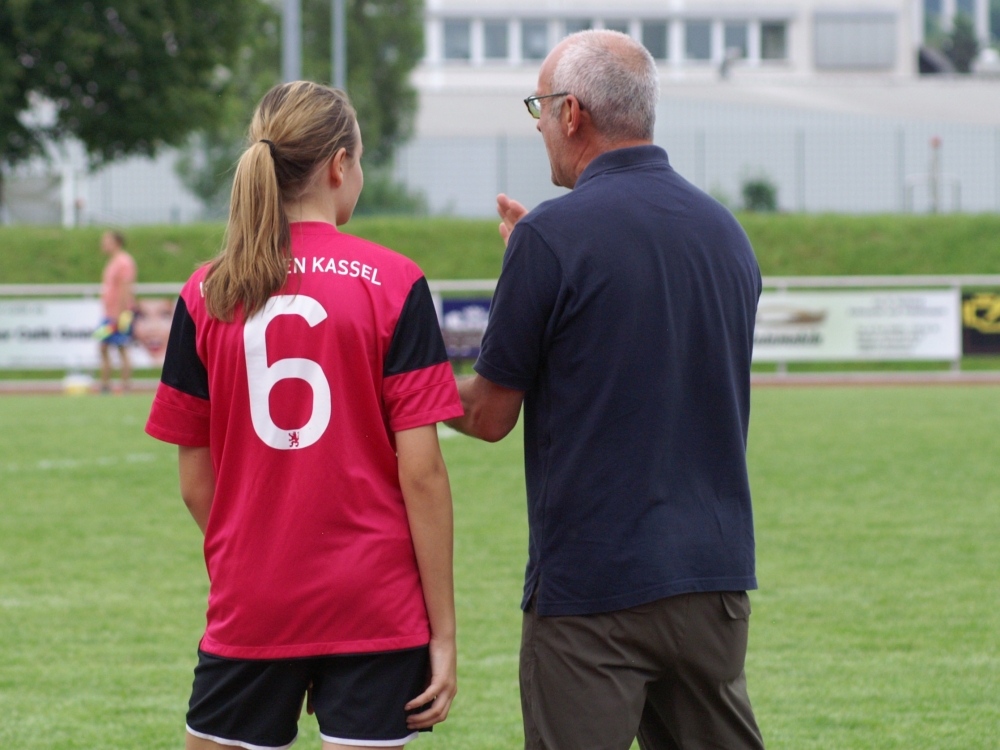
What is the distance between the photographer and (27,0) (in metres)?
22.0

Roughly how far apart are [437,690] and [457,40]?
56460 mm

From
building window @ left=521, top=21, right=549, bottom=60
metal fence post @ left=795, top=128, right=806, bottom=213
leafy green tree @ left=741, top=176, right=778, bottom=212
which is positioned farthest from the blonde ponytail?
building window @ left=521, top=21, right=549, bottom=60

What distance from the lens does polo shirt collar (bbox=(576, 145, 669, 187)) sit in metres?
2.53

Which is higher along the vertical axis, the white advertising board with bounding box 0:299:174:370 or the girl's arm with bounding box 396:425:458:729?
the girl's arm with bounding box 396:425:458:729

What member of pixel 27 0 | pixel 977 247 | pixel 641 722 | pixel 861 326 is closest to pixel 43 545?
pixel 641 722

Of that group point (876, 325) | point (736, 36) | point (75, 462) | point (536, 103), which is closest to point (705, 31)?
point (736, 36)

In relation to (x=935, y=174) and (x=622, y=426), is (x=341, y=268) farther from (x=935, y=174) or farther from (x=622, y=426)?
(x=935, y=174)

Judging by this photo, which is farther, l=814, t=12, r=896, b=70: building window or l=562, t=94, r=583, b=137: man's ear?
l=814, t=12, r=896, b=70: building window

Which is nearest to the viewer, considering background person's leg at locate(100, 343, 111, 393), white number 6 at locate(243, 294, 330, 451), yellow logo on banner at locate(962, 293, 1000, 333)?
white number 6 at locate(243, 294, 330, 451)

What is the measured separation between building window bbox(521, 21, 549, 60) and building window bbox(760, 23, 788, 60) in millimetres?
9706

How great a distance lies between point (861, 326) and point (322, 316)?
58.5 ft

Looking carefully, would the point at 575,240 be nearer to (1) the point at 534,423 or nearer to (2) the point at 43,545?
(1) the point at 534,423

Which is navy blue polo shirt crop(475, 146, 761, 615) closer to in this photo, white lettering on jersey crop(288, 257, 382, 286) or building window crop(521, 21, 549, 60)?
white lettering on jersey crop(288, 257, 382, 286)

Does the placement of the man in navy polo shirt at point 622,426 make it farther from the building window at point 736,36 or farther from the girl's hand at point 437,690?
the building window at point 736,36
